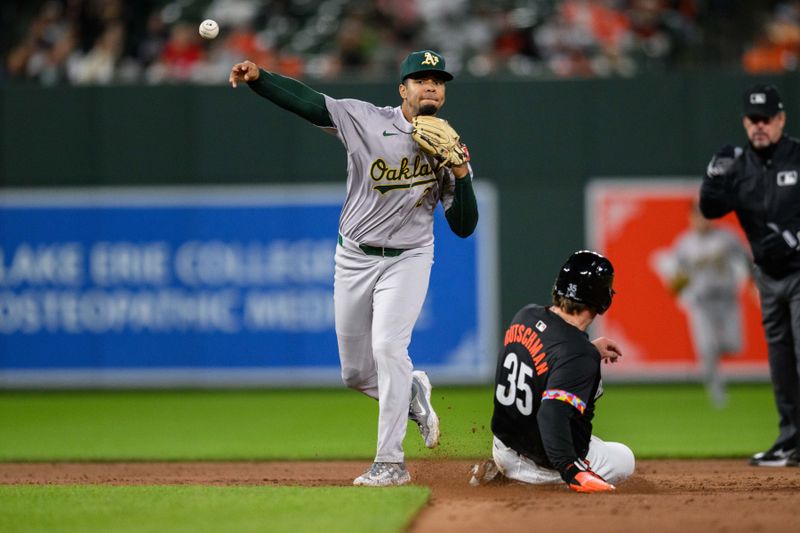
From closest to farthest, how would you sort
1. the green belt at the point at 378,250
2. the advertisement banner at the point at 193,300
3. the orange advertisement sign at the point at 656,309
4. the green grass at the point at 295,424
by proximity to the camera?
the green belt at the point at 378,250 → the green grass at the point at 295,424 → the orange advertisement sign at the point at 656,309 → the advertisement banner at the point at 193,300

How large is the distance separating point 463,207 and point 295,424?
16.5 feet

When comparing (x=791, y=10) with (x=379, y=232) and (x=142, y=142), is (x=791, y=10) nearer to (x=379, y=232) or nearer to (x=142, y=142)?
(x=142, y=142)

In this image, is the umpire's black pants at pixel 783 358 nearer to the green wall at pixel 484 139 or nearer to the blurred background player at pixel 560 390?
the blurred background player at pixel 560 390

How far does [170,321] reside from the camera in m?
13.2

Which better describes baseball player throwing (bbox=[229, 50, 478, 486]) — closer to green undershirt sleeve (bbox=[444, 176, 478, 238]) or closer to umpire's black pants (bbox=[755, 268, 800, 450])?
green undershirt sleeve (bbox=[444, 176, 478, 238])

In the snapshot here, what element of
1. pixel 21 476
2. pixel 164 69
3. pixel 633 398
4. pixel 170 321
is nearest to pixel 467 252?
pixel 633 398

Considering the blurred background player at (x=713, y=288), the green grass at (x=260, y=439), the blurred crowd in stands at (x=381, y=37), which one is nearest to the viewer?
the green grass at (x=260, y=439)

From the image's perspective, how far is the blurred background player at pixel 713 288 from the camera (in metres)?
11.2

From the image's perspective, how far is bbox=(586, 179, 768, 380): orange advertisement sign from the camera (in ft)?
42.8

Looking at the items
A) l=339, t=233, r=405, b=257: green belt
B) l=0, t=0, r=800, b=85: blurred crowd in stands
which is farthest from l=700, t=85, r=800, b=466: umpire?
l=0, t=0, r=800, b=85: blurred crowd in stands

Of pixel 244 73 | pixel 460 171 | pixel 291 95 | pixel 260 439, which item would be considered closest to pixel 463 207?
pixel 460 171

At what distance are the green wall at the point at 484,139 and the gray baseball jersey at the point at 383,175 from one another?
7.34 meters

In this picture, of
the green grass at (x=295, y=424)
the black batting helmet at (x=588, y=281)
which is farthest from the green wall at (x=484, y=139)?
the black batting helmet at (x=588, y=281)

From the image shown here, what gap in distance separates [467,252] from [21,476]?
688 cm
